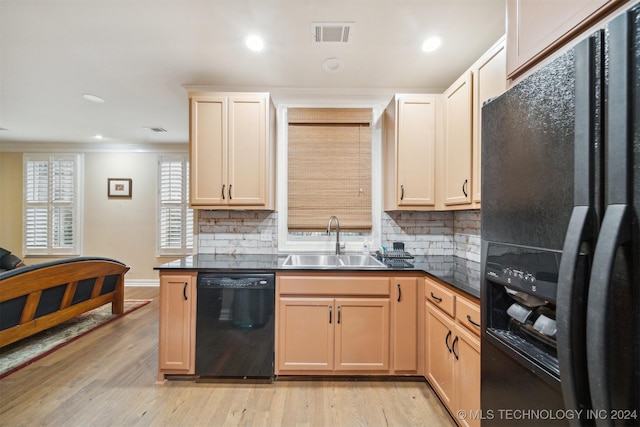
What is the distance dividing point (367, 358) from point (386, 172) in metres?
1.70

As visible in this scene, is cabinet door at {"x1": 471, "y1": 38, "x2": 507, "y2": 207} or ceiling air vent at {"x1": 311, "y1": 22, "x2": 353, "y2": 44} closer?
cabinet door at {"x1": 471, "y1": 38, "x2": 507, "y2": 207}

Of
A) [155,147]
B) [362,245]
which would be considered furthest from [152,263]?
[362,245]

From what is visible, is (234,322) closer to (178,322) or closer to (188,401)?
(178,322)

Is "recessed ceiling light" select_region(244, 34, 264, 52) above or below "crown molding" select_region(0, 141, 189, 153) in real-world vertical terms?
above

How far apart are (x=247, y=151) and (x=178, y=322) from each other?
1.51 metres

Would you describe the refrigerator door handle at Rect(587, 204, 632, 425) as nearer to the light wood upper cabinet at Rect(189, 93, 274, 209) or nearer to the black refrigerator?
the black refrigerator

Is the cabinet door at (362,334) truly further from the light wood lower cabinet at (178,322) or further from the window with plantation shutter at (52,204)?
the window with plantation shutter at (52,204)

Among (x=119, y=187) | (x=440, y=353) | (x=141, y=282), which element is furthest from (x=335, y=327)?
(x=119, y=187)

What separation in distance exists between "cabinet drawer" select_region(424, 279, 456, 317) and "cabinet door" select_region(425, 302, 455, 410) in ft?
0.17

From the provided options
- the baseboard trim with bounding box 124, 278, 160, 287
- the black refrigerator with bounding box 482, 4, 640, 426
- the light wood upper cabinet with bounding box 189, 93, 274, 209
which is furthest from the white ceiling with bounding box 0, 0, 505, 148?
the baseboard trim with bounding box 124, 278, 160, 287

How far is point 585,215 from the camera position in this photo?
550mm

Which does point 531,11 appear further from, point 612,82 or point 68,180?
point 68,180

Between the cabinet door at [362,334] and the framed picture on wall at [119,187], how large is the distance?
5.18 metres

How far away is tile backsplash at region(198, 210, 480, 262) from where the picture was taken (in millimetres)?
2713
